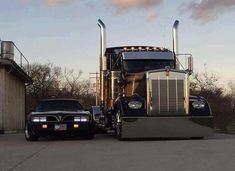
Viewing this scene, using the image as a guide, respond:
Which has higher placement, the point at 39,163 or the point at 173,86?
the point at 173,86

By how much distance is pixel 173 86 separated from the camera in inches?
691

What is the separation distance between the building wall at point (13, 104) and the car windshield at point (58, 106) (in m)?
8.72

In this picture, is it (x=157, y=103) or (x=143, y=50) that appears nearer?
(x=157, y=103)

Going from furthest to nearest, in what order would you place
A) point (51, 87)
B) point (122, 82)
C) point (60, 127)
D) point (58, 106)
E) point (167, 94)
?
1. point (51, 87)
2. point (122, 82)
3. point (58, 106)
4. point (167, 94)
5. point (60, 127)

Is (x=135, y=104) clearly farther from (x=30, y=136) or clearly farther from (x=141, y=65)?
(x=30, y=136)

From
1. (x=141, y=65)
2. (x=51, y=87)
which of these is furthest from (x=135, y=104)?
(x=51, y=87)

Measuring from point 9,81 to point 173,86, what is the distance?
1409 cm

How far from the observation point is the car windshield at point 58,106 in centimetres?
1832

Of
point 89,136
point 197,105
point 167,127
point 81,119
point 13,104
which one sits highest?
point 13,104

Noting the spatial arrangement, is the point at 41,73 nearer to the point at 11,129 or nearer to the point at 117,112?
the point at 11,129

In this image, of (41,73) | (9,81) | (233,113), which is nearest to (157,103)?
(9,81)

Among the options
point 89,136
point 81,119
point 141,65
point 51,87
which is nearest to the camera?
point 81,119

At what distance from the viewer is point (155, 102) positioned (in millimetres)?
17281

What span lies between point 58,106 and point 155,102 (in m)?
3.60
